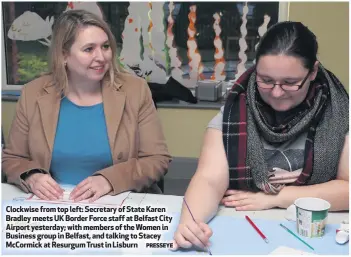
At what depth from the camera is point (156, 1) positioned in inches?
138

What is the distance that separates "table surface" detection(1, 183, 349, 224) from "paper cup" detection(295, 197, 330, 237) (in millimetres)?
119

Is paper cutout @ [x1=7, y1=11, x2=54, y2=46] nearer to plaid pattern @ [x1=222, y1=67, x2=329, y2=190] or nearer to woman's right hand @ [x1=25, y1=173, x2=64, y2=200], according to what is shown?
woman's right hand @ [x1=25, y1=173, x2=64, y2=200]

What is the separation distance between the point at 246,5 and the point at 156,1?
2.27ft

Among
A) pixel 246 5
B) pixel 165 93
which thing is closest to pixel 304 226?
pixel 165 93

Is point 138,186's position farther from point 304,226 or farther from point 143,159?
point 304,226

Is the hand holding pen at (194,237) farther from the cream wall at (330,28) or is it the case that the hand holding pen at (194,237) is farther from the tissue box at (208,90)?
the tissue box at (208,90)

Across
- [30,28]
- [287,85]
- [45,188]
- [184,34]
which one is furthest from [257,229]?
[30,28]

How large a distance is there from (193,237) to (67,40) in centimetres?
105

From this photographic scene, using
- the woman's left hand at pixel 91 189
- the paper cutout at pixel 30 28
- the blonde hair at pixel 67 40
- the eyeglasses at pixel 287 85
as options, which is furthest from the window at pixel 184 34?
the eyeglasses at pixel 287 85

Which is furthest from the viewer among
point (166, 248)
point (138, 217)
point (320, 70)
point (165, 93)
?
point (165, 93)

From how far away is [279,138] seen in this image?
58.0 inches

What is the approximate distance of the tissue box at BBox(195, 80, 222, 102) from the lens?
343cm

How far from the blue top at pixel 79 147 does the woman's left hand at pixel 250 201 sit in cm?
57

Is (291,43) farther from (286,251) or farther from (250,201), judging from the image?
(286,251)
